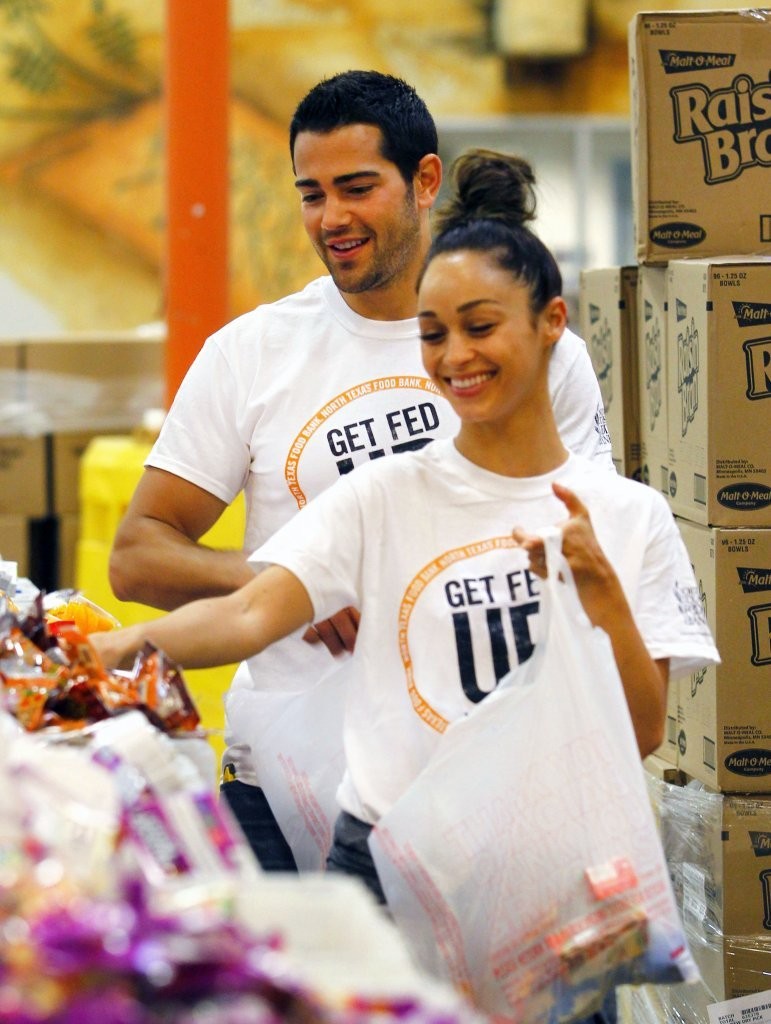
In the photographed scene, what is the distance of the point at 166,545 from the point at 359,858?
0.60 meters

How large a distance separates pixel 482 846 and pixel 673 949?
0.21 meters

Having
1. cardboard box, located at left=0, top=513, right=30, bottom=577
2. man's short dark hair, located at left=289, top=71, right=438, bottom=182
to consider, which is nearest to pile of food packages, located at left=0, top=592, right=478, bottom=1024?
man's short dark hair, located at left=289, top=71, right=438, bottom=182

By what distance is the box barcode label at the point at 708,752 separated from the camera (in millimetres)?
2862

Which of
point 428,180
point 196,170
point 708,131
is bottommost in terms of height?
point 428,180

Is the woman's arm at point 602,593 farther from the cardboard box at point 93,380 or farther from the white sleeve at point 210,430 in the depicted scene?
the cardboard box at point 93,380

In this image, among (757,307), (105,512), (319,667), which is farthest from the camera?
(105,512)

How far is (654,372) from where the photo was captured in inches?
122

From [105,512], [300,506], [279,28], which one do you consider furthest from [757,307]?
[279,28]

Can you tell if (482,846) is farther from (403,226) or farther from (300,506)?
(403,226)

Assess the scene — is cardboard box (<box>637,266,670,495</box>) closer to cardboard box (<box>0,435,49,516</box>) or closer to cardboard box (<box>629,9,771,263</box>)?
cardboard box (<box>629,9,771,263</box>)

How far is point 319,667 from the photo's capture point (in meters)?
2.02

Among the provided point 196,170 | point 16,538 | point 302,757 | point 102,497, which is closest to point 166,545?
point 302,757

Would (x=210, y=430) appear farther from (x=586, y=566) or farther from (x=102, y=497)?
(x=102, y=497)

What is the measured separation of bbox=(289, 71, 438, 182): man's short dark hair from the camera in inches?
81.5
